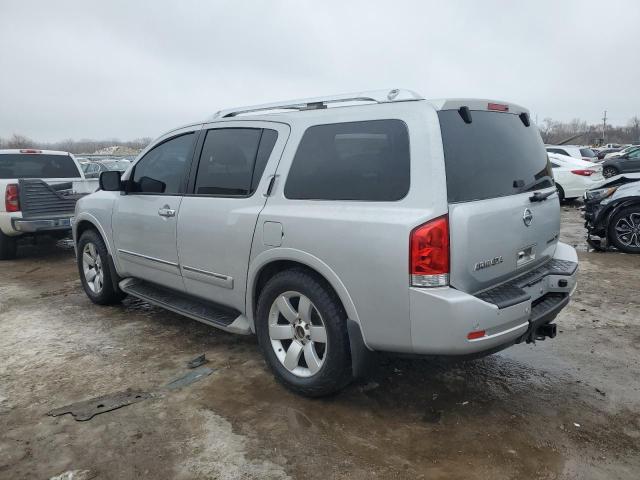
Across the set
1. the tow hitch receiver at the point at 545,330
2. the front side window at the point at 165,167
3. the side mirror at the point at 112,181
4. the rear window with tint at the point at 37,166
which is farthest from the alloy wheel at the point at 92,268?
the tow hitch receiver at the point at 545,330

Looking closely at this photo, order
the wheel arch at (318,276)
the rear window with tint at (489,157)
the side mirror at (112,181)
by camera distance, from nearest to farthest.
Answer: the rear window with tint at (489,157), the wheel arch at (318,276), the side mirror at (112,181)

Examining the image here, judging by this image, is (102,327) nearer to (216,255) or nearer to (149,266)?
(149,266)

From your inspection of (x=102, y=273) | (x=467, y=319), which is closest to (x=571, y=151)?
(x=102, y=273)

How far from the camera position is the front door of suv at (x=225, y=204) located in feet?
11.3

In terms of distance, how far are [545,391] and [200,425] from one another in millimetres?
2265

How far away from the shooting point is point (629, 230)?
779 cm

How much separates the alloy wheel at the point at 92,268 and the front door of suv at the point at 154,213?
0.53 m

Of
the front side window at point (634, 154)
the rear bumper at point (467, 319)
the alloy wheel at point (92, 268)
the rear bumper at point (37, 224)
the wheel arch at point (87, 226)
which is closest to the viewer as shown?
the rear bumper at point (467, 319)

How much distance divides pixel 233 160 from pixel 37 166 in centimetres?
650

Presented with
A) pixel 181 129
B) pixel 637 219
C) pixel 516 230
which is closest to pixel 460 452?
pixel 516 230

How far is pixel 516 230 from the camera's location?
9.75ft

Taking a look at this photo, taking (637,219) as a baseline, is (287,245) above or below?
above

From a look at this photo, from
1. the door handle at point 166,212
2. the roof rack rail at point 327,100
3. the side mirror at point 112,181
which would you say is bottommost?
the door handle at point 166,212

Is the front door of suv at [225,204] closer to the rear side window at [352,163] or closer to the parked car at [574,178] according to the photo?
the rear side window at [352,163]
